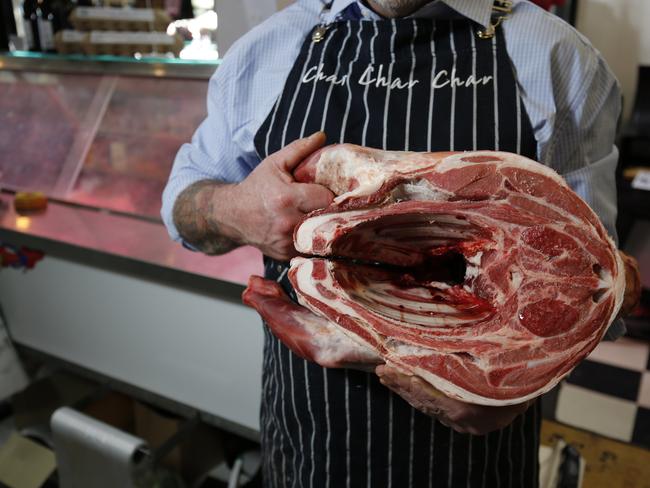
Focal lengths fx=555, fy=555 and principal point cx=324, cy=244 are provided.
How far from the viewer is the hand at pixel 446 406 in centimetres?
67

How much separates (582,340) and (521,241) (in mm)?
129

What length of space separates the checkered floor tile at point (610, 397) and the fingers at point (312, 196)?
5.96ft

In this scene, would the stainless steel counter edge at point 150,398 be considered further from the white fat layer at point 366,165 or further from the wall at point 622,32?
the wall at point 622,32

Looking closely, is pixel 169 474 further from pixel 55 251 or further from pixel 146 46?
pixel 146 46

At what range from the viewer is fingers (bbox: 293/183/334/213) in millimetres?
776

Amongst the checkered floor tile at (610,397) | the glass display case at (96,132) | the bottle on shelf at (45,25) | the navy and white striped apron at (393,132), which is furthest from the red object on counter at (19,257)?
the checkered floor tile at (610,397)

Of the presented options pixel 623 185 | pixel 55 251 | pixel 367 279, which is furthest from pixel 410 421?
pixel 623 185

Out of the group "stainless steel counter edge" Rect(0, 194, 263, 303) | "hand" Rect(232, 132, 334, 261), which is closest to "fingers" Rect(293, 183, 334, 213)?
"hand" Rect(232, 132, 334, 261)

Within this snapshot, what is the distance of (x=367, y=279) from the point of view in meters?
0.77

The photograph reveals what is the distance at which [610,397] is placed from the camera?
7.92 feet

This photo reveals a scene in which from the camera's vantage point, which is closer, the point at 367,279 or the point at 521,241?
the point at 521,241

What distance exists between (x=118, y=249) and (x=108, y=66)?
0.83m

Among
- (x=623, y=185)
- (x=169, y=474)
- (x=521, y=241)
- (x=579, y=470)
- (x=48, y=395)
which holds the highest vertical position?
(x=521, y=241)

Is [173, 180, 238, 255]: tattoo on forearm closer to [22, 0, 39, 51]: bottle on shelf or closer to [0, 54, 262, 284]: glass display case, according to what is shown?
[0, 54, 262, 284]: glass display case
